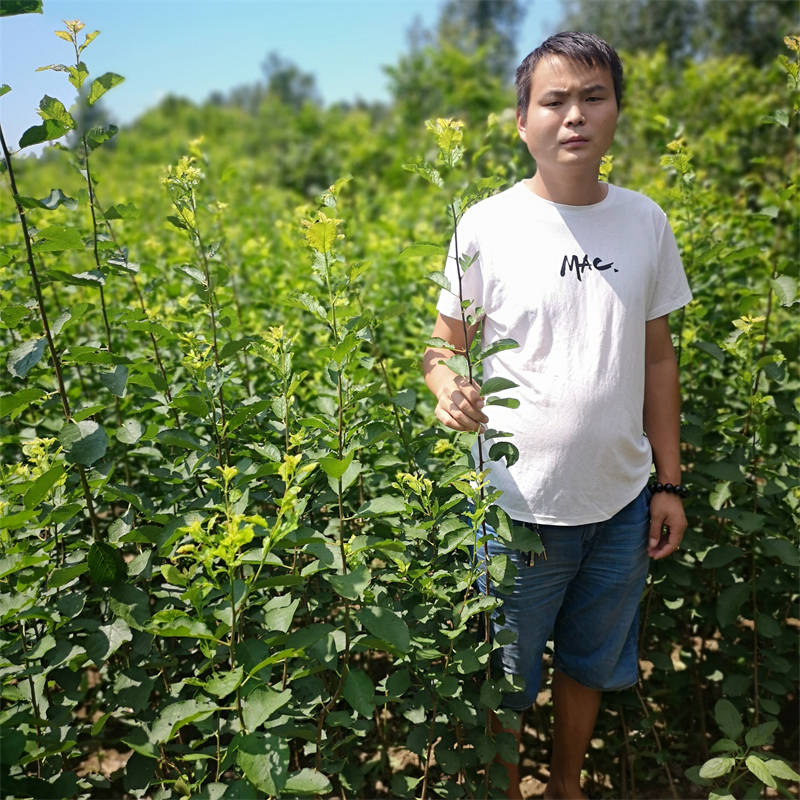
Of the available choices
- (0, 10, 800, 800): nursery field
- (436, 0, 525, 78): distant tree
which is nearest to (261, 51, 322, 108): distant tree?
(436, 0, 525, 78): distant tree

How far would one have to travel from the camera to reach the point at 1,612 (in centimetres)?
148

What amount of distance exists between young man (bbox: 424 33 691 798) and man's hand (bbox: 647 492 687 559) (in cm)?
6

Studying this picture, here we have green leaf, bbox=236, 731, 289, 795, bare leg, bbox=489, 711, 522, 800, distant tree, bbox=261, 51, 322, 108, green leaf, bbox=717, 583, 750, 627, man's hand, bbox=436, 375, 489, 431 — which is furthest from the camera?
distant tree, bbox=261, 51, 322, 108

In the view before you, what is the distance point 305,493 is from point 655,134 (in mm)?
7637

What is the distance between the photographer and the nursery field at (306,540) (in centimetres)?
149

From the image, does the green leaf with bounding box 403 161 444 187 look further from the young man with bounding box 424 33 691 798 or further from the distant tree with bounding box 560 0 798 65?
the distant tree with bounding box 560 0 798 65

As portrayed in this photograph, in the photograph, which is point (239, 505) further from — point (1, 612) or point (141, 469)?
point (141, 469)

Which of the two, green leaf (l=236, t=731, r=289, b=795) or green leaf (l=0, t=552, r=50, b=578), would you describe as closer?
green leaf (l=236, t=731, r=289, b=795)

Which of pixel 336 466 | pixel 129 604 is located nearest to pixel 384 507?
pixel 336 466

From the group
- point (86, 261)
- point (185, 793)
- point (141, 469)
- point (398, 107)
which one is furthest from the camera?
point (398, 107)

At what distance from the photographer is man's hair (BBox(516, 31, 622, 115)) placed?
1.74 metres

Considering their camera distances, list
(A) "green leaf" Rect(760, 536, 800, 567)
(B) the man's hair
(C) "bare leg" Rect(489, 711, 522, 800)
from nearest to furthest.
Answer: (B) the man's hair < (C) "bare leg" Rect(489, 711, 522, 800) < (A) "green leaf" Rect(760, 536, 800, 567)

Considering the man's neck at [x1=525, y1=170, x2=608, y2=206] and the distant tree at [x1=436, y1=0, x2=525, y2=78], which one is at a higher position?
the distant tree at [x1=436, y1=0, x2=525, y2=78]

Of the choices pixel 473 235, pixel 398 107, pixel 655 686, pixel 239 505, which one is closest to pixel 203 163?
pixel 473 235
